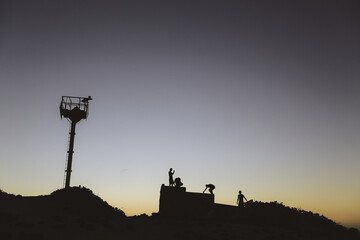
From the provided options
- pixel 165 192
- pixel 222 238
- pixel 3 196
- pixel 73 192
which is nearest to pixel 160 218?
Answer: pixel 165 192

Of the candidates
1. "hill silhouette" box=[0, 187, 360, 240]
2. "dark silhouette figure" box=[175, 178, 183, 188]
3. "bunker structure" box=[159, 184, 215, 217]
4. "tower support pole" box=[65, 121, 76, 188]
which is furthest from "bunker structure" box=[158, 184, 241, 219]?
"tower support pole" box=[65, 121, 76, 188]

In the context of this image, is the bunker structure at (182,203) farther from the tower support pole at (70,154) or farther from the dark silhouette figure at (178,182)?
the tower support pole at (70,154)

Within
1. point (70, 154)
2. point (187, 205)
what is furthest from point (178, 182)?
point (70, 154)

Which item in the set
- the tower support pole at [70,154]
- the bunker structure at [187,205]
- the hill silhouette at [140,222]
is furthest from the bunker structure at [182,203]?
the tower support pole at [70,154]

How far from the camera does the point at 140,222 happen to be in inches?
995

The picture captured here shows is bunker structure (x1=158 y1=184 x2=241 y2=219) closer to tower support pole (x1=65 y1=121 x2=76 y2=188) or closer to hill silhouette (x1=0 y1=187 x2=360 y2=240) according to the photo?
hill silhouette (x1=0 y1=187 x2=360 y2=240)

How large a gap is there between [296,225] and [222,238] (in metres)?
9.52

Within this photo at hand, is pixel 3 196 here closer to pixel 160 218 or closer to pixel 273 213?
pixel 160 218

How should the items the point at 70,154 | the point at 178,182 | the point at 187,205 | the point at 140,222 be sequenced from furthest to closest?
the point at 70,154 < the point at 178,182 < the point at 187,205 < the point at 140,222

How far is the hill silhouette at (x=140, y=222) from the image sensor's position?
21.4 meters

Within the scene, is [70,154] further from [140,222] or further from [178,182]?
[140,222]

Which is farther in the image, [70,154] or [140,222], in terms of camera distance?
[70,154]

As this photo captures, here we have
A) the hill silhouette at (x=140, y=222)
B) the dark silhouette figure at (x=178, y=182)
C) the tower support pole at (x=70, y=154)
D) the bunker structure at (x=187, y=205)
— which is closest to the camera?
the hill silhouette at (x=140, y=222)

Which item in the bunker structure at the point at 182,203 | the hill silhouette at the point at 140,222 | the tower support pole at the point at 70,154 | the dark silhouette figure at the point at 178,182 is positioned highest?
the tower support pole at the point at 70,154
